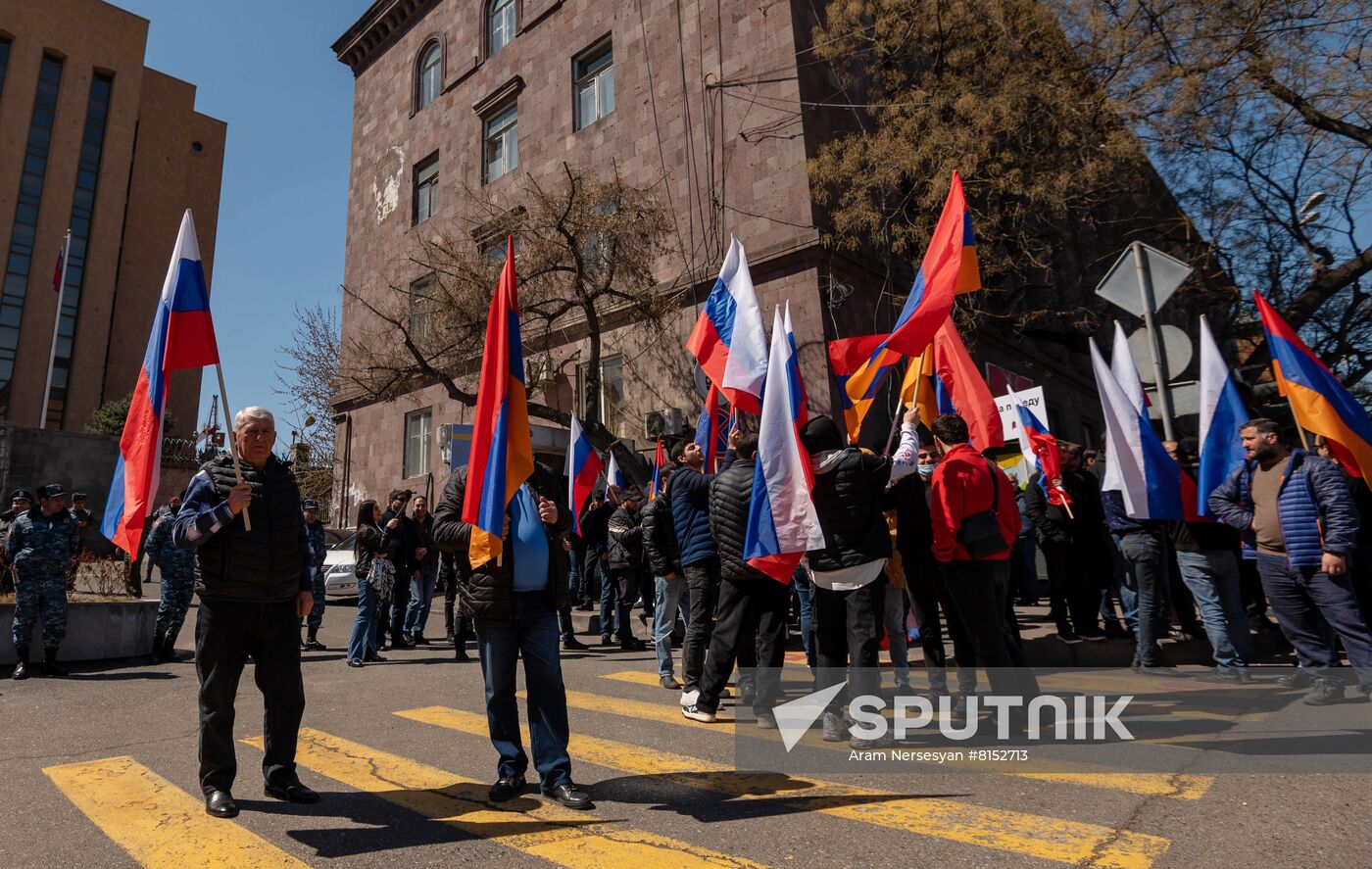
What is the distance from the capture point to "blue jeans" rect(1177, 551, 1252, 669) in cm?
664

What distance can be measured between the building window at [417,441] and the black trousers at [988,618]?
21239mm

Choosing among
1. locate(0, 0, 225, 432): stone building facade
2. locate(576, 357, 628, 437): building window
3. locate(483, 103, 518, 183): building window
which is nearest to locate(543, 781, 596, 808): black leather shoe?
locate(576, 357, 628, 437): building window

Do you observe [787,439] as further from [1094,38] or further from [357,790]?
[1094,38]

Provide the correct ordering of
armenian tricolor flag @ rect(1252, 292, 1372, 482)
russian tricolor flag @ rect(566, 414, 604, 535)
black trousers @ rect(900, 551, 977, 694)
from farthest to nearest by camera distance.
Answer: russian tricolor flag @ rect(566, 414, 604, 535) → armenian tricolor flag @ rect(1252, 292, 1372, 482) → black trousers @ rect(900, 551, 977, 694)

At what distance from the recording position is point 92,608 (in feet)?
29.2

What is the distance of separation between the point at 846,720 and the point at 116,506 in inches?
180

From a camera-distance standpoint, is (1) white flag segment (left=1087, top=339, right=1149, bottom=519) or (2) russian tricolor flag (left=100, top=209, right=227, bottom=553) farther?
(1) white flag segment (left=1087, top=339, right=1149, bottom=519)

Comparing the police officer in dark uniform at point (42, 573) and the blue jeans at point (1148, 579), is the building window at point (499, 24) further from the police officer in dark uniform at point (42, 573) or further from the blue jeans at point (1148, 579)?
the blue jeans at point (1148, 579)

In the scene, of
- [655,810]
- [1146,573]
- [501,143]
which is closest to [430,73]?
[501,143]

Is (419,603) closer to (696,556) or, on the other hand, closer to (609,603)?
(609,603)

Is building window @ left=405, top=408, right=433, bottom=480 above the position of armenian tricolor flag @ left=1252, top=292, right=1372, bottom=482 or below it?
above

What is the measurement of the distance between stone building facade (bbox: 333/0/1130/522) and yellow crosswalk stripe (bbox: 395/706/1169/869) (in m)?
11.7

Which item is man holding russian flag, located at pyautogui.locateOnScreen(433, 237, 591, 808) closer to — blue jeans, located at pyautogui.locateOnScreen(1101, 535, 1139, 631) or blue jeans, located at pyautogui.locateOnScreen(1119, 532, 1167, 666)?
blue jeans, located at pyautogui.locateOnScreen(1119, 532, 1167, 666)

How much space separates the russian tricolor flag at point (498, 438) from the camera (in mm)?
4043
